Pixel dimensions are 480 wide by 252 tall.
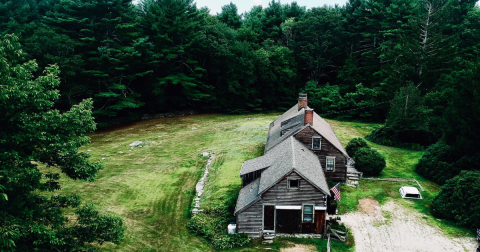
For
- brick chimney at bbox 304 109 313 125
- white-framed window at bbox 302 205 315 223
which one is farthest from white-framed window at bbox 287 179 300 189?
brick chimney at bbox 304 109 313 125

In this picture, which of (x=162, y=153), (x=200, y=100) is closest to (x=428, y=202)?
(x=162, y=153)

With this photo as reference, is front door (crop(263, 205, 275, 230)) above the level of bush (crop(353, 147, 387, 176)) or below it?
below

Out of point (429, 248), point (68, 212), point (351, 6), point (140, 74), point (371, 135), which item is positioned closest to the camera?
point (429, 248)

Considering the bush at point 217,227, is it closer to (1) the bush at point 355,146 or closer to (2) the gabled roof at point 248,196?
(2) the gabled roof at point 248,196

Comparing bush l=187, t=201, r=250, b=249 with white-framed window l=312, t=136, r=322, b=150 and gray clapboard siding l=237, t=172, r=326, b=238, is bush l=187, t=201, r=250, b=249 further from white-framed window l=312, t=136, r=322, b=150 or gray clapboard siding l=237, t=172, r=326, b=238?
white-framed window l=312, t=136, r=322, b=150

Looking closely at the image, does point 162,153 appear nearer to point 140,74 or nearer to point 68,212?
point 68,212
